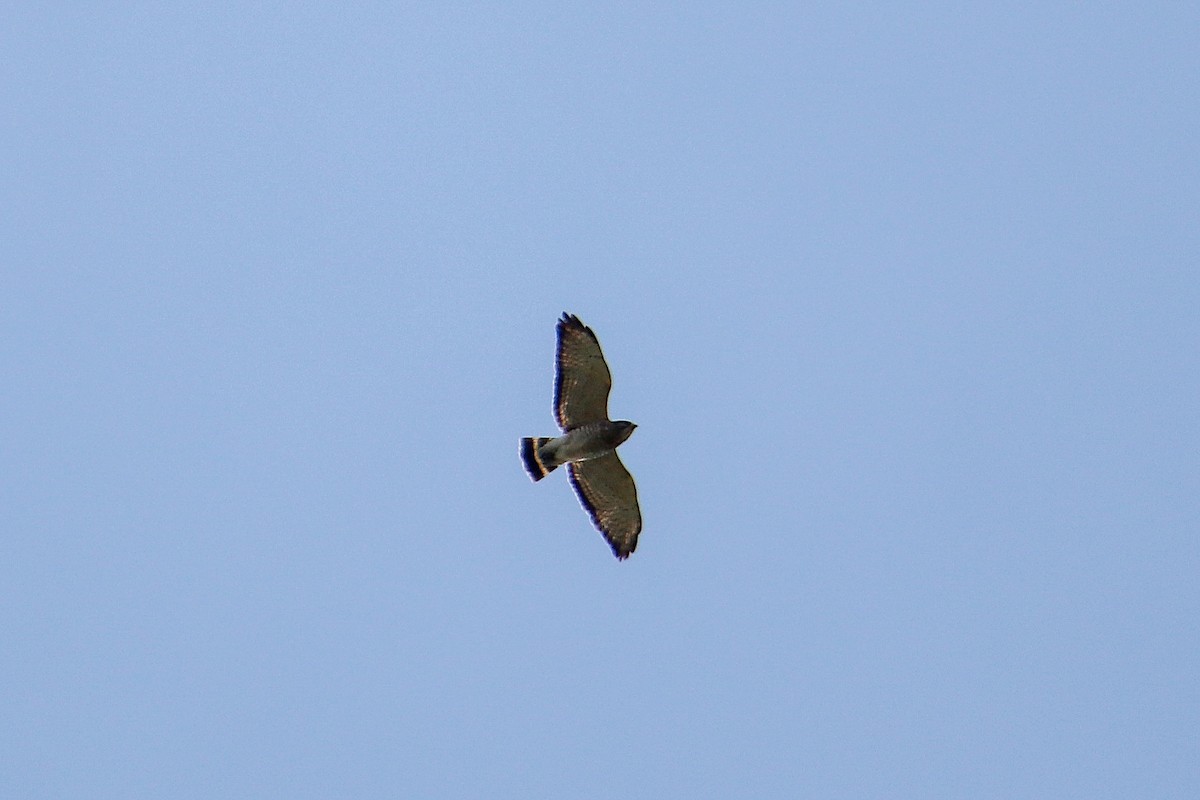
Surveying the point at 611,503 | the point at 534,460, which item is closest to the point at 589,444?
the point at 534,460

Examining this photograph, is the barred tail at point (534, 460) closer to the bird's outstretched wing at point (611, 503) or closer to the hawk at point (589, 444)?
the hawk at point (589, 444)

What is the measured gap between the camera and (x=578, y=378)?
2273cm

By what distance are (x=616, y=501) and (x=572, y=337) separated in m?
2.57

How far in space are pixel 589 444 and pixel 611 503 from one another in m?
1.16

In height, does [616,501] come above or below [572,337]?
below

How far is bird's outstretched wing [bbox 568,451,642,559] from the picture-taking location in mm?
23562

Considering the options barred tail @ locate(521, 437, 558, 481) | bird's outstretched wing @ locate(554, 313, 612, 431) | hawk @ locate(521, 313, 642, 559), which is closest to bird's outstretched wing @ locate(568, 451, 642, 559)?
hawk @ locate(521, 313, 642, 559)

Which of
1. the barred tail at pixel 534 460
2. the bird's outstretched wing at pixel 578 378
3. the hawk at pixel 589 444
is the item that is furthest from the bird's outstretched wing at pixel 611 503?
the bird's outstretched wing at pixel 578 378

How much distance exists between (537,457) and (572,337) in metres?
1.80

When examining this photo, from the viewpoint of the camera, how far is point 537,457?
23.2m

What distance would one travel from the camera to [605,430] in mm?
22906

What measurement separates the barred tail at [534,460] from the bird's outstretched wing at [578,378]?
16.8 inches

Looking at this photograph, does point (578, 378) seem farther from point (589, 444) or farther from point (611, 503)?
point (611, 503)

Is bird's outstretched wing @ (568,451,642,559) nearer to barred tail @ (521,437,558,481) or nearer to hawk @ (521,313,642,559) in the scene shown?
hawk @ (521,313,642,559)
